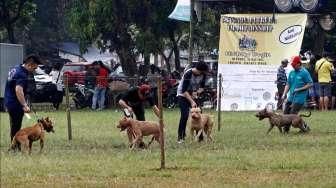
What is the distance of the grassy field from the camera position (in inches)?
466

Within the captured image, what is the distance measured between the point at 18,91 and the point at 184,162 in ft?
12.4

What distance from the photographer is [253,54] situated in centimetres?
3039

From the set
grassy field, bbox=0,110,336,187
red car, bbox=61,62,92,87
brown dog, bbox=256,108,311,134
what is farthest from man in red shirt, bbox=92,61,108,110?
brown dog, bbox=256,108,311,134

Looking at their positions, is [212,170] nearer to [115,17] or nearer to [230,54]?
[230,54]

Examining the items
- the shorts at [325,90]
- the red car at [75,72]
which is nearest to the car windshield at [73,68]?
the red car at [75,72]

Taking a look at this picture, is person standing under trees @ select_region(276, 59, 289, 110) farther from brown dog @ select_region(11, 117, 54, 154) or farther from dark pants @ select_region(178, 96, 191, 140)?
brown dog @ select_region(11, 117, 54, 154)

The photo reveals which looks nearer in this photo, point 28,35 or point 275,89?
point 275,89

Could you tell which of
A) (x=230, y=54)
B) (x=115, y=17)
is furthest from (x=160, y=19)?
(x=230, y=54)

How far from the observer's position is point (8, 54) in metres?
35.0

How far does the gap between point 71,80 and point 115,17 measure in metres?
4.32

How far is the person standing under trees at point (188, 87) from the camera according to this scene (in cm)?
Result: 1789

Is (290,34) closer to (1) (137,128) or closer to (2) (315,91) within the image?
(2) (315,91)

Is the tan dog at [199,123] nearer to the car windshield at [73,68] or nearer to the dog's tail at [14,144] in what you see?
the dog's tail at [14,144]

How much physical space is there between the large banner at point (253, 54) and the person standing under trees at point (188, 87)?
1154 cm
